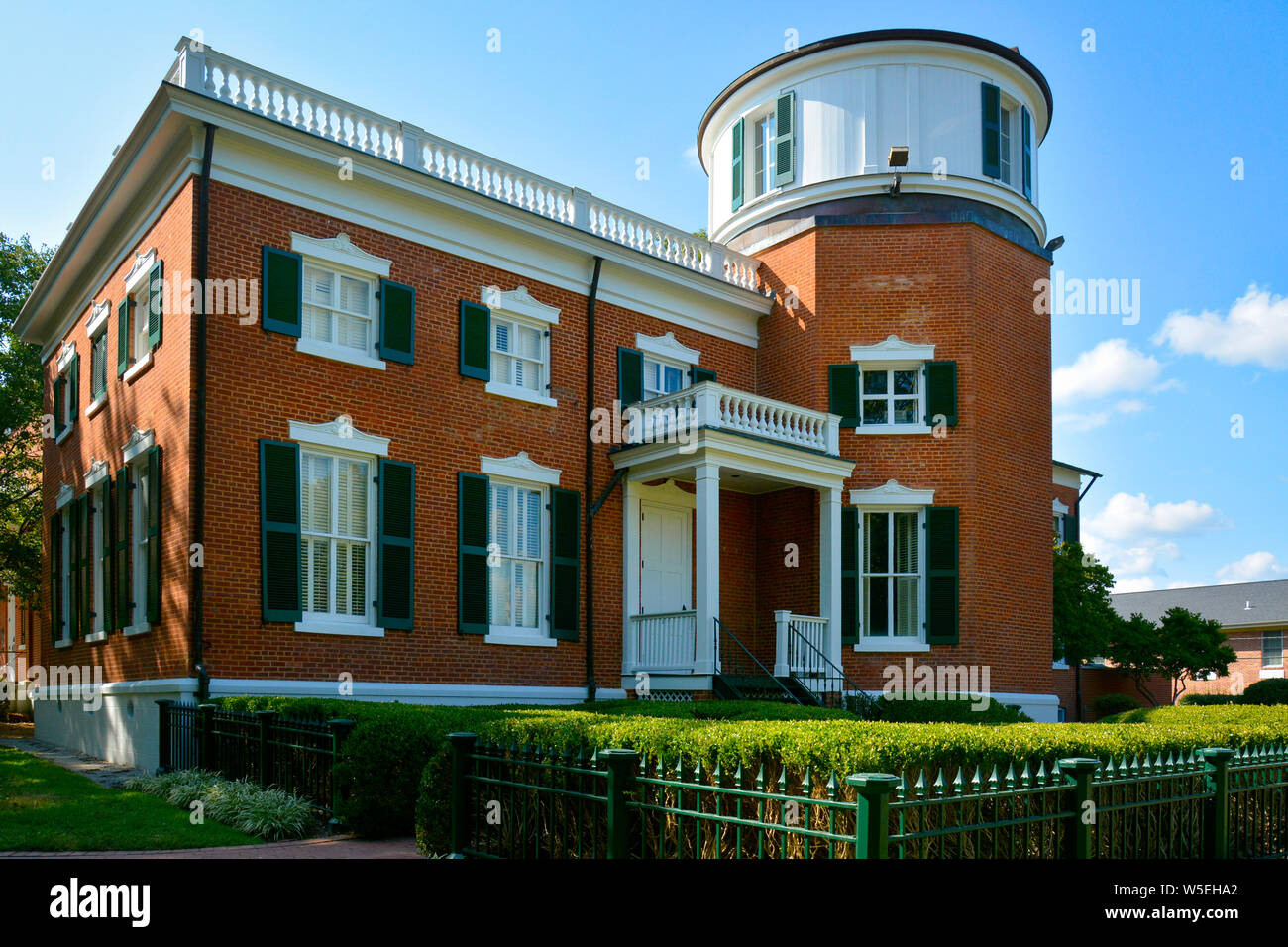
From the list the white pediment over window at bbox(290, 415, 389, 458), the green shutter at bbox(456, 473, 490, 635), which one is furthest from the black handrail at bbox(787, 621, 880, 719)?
the white pediment over window at bbox(290, 415, 389, 458)

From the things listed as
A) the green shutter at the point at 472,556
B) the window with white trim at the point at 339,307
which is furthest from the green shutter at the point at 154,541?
the green shutter at the point at 472,556

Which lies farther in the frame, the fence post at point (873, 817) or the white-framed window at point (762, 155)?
the white-framed window at point (762, 155)

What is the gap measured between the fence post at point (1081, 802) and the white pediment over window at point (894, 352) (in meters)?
14.1

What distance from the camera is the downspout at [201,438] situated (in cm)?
1380

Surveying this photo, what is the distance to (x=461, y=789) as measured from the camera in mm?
8125

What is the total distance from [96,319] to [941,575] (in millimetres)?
15362

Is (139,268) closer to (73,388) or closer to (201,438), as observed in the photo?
(201,438)

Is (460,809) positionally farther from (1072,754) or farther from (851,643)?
(851,643)

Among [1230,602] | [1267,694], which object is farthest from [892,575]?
[1230,602]

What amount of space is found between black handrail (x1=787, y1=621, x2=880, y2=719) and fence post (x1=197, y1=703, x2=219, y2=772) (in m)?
9.15

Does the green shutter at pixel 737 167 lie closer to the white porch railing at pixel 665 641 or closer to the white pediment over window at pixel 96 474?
the white porch railing at pixel 665 641

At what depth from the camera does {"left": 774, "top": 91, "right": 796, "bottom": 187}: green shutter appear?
22047 mm
